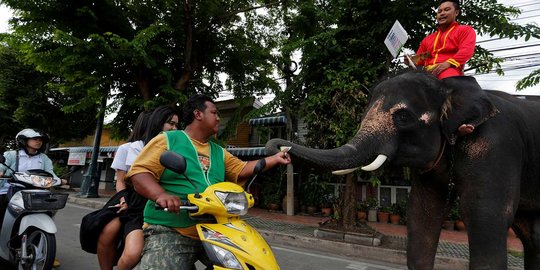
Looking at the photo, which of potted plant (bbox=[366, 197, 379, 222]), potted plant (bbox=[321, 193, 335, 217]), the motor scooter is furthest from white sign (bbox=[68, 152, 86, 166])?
the motor scooter

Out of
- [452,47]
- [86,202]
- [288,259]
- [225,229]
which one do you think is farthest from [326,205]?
[225,229]

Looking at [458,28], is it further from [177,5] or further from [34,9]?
[34,9]

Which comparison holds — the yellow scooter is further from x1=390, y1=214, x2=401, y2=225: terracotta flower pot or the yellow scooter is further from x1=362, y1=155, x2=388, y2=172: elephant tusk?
x1=390, y1=214, x2=401, y2=225: terracotta flower pot

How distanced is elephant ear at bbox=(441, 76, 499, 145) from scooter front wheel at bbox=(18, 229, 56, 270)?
3.75 metres

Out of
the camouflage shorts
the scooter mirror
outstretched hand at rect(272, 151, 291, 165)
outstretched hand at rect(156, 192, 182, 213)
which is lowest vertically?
the camouflage shorts

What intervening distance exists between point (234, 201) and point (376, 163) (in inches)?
34.4

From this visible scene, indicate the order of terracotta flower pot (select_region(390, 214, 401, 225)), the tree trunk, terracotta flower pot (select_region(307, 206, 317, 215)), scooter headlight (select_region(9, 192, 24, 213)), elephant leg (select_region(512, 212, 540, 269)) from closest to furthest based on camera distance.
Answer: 1. elephant leg (select_region(512, 212, 540, 269))
2. scooter headlight (select_region(9, 192, 24, 213))
3. the tree trunk
4. terracotta flower pot (select_region(390, 214, 401, 225))
5. terracotta flower pot (select_region(307, 206, 317, 215))

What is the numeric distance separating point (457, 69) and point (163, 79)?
29.6 feet

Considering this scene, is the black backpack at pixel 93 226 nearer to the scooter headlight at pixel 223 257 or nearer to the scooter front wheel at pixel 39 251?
the scooter front wheel at pixel 39 251

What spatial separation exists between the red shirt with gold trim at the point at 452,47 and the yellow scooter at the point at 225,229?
1.72 meters

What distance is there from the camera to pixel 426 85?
230cm

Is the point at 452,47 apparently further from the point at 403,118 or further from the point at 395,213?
the point at 395,213

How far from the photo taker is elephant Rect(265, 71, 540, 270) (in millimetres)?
2070

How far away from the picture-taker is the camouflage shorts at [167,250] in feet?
6.25
